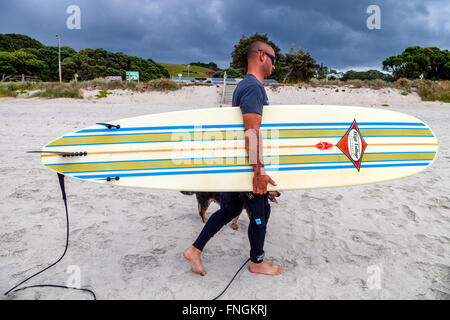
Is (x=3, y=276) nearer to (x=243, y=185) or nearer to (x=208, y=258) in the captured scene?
(x=208, y=258)

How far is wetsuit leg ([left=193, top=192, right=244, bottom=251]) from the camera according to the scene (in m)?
1.75

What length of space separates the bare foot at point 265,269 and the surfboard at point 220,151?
0.57 m

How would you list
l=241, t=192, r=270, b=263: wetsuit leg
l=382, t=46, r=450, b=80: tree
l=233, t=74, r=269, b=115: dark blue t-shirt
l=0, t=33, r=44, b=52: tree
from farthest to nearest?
l=0, t=33, r=44, b=52: tree → l=382, t=46, r=450, b=80: tree → l=241, t=192, r=270, b=263: wetsuit leg → l=233, t=74, r=269, b=115: dark blue t-shirt

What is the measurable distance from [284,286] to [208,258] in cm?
62

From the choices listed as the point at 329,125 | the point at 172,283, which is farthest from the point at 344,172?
the point at 172,283

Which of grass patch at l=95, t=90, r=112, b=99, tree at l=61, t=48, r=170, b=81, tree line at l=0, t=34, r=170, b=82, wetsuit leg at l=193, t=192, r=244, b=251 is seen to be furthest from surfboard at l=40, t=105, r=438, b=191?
tree at l=61, t=48, r=170, b=81

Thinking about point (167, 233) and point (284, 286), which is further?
point (167, 233)

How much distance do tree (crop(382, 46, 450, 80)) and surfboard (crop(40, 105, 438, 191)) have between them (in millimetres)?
42942

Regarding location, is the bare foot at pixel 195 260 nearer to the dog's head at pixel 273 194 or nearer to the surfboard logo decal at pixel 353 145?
the dog's head at pixel 273 194

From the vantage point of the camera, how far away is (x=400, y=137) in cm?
235

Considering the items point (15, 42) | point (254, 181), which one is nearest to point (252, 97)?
point (254, 181)

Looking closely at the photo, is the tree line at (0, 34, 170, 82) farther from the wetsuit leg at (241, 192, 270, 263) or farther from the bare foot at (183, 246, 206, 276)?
the wetsuit leg at (241, 192, 270, 263)

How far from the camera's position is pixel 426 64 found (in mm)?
35938

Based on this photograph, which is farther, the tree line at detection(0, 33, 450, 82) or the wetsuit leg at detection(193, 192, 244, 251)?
the tree line at detection(0, 33, 450, 82)
